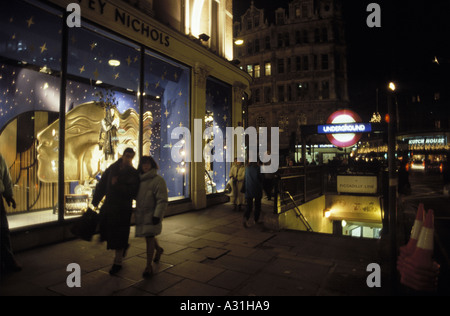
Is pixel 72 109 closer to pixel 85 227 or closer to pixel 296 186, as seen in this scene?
pixel 85 227

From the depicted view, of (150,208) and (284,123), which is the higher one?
(284,123)

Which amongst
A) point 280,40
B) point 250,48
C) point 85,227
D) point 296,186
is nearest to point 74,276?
point 85,227

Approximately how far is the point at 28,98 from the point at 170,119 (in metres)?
4.27

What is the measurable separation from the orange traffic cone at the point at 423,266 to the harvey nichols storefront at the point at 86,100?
6.46 m

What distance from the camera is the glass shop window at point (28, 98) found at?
20.0ft

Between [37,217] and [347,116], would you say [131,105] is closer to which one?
[37,217]

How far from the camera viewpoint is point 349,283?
4.04 m

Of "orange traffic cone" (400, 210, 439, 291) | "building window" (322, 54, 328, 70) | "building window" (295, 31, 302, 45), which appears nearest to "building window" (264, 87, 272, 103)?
"building window" (295, 31, 302, 45)

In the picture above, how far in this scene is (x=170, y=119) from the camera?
32.7 ft

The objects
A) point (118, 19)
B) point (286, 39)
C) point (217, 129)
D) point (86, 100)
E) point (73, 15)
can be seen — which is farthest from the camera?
point (286, 39)

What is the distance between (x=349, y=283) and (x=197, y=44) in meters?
8.79

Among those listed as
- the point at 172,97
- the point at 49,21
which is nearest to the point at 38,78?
the point at 49,21

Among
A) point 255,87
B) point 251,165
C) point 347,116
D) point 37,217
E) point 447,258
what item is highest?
point 255,87

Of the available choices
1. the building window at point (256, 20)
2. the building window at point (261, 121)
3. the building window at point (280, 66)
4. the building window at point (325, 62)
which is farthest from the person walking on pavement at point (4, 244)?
the building window at point (256, 20)
